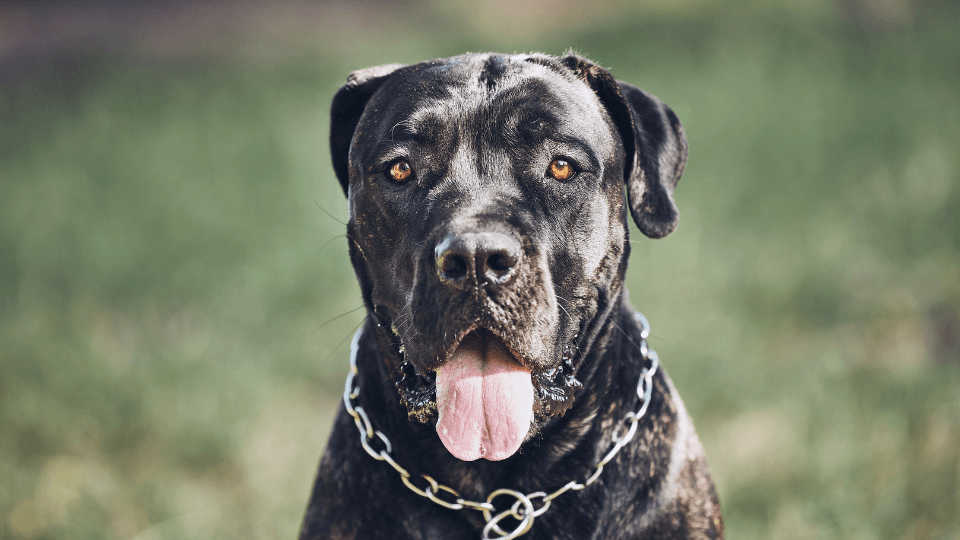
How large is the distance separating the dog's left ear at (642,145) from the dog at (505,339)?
1 cm

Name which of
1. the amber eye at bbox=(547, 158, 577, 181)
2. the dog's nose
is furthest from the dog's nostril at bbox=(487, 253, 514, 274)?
the amber eye at bbox=(547, 158, 577, 181)

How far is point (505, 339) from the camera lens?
2.14 m

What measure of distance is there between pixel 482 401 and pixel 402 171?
2.60 ft

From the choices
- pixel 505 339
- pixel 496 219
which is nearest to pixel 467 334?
pixel 505 339

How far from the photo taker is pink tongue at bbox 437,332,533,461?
7.18ft

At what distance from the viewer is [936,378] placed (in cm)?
407

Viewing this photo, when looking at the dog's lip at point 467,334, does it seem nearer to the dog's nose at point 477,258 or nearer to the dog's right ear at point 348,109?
the dog's nose at point 477,258

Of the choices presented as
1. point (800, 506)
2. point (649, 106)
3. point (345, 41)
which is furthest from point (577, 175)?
point (345, 41)

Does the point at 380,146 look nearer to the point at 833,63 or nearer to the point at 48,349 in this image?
the point at 48,349

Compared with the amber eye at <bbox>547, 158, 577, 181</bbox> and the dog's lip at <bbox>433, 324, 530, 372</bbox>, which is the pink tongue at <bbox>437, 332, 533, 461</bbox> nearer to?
the dog's lip at <bbox>433, 324, 530, 372</bbox>

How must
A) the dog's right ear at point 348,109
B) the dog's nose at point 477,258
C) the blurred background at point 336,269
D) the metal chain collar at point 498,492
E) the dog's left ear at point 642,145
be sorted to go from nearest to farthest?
the dog's nose at point 477,258
the metal chain collar at point 498,492
the dog's left ear at point 642,145
the dog's right ear at point 348,109
the blurred background at point 336,269

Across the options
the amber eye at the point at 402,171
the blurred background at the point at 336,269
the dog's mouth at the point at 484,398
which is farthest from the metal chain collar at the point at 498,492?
the blurred background at the point at 336,269

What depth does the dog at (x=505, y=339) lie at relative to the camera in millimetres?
2201

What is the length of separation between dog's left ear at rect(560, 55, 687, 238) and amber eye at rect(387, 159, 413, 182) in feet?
2.45
